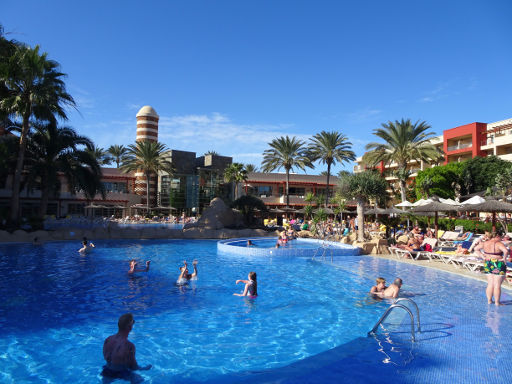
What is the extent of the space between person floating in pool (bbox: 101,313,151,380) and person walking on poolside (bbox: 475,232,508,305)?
6821 millimetres

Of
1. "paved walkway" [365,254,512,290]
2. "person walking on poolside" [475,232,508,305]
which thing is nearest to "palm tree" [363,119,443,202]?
"paved walkway" [365,254,512,290]

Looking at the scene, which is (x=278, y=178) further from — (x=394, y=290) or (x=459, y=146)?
(x=394, y=290)

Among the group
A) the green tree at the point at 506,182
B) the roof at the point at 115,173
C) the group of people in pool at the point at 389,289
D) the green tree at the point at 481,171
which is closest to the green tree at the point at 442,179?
the green tree at the point at 481,171

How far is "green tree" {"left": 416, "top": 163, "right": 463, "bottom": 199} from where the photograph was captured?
34.4 m

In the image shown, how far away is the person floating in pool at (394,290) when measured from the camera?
25.9 ft

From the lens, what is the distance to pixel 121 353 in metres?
4.54

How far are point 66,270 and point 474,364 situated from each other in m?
11.5

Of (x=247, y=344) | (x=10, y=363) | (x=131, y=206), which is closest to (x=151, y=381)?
(x=247, y=344)

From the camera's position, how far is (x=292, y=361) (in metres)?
5.27

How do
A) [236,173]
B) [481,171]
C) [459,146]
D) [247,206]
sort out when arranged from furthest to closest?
[459,146]
[236,173]
[481,171]
[247,206]

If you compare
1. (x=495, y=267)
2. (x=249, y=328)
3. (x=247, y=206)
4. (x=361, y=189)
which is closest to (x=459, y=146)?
(x=247, y=206)

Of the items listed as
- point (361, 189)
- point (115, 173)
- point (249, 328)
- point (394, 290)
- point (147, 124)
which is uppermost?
point (147, 124)

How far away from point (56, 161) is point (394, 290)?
2288cm

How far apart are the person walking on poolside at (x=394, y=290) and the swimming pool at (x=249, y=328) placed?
0.77ft
